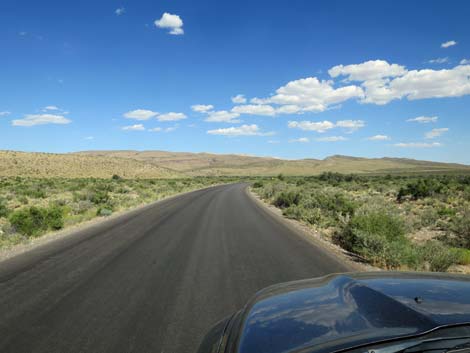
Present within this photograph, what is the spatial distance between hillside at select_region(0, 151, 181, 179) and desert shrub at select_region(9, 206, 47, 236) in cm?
7466

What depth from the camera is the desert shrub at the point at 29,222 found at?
13414mm

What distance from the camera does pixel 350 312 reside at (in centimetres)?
237

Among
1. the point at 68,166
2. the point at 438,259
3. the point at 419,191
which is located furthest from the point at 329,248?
the point at 68,166

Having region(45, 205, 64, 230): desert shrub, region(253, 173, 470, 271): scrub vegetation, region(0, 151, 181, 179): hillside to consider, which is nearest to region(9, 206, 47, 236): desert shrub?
region(45, 205, 64, 230): desert shrub

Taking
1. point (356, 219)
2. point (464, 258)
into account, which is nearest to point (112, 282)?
point (356, 219)

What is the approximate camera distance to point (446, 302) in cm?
234

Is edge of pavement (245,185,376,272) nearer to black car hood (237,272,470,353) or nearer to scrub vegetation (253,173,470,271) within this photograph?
scrub vegetation (253,173,470,271)

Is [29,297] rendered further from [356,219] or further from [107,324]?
[356,219]

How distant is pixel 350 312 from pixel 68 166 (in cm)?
10207

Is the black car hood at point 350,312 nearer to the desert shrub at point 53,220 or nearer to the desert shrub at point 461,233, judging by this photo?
the desert shrub at point 461,233

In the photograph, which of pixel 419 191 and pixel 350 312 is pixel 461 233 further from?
pixel 419 191

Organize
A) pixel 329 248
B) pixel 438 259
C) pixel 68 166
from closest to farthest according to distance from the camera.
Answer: pixel 438 259, pixel 329 248, pixel 68 166

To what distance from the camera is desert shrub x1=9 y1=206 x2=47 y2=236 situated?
1341 cm

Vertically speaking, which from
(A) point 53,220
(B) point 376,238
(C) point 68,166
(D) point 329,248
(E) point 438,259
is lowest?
(A) point 53,220
